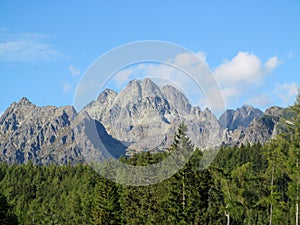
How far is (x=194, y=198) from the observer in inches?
2478

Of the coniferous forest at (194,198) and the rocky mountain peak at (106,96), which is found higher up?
the coniferous forest at (194,198)

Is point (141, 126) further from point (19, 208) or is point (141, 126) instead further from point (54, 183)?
point (54, 183)

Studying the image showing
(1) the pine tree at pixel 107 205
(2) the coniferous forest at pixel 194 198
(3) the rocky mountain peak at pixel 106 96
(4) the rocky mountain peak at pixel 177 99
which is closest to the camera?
(3) the rocky mountain peak at pixel 106 96

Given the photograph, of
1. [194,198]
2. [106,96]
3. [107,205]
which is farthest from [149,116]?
[107,205]

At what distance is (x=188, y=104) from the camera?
2273cm

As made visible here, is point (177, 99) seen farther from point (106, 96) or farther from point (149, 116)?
point (149, 116)

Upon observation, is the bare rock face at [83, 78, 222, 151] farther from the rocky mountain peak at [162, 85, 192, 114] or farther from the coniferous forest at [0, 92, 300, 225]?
the coniferous forest at [0, 92, 300, 225]

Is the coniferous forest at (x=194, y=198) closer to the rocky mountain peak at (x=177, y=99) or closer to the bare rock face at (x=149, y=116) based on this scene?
the bare rock face at (x=149, y=116)

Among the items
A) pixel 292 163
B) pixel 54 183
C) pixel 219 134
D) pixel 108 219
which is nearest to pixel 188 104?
pixel 219 134

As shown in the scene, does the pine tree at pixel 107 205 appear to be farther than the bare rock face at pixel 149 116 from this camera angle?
Yes

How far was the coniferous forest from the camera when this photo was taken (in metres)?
58.4

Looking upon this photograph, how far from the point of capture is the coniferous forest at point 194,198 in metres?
58.4

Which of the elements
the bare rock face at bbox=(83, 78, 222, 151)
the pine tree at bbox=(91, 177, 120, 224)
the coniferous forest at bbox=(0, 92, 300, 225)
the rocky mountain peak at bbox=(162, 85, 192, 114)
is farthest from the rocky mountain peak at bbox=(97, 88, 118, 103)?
the pine tree at bbox=(91, 177, 120, 224)

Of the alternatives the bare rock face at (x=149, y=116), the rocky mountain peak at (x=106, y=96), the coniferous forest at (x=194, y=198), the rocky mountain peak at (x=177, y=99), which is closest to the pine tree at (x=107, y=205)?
the coniferous forest at (x=194, y=198)
